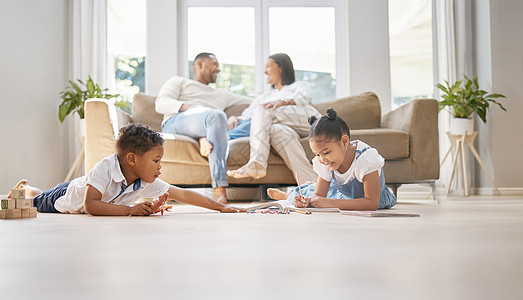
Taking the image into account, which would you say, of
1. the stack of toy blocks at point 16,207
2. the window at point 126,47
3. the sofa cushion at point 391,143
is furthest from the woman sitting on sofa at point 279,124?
the window at point 126,47

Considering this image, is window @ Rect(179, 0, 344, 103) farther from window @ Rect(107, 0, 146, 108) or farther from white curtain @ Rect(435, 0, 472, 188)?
white curtain @ Rect(435, 0, 472, 188)

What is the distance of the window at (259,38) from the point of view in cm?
502

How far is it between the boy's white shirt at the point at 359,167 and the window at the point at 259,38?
3.13m

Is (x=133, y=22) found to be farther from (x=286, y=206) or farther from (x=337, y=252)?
(x=337, y=252)

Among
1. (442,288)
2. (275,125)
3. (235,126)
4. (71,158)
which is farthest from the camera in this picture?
(71,158)

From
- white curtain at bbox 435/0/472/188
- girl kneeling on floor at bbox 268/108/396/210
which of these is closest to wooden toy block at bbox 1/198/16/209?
girl kneeling on floor at bbox 268/108/396/210

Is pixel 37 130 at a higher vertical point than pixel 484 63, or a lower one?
lower

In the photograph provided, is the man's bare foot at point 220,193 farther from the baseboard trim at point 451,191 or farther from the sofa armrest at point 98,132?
the baseboard trim at point 451,191

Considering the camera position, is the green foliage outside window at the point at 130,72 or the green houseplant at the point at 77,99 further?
the green foliage outside window at the point at 130,72

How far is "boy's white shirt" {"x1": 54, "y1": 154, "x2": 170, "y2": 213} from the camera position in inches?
65.6

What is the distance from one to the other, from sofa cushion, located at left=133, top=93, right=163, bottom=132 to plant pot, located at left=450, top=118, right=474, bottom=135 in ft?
8.21

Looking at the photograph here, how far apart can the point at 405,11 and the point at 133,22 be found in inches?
106

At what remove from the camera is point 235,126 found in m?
3.33

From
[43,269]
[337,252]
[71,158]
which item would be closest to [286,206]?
[337,252]
